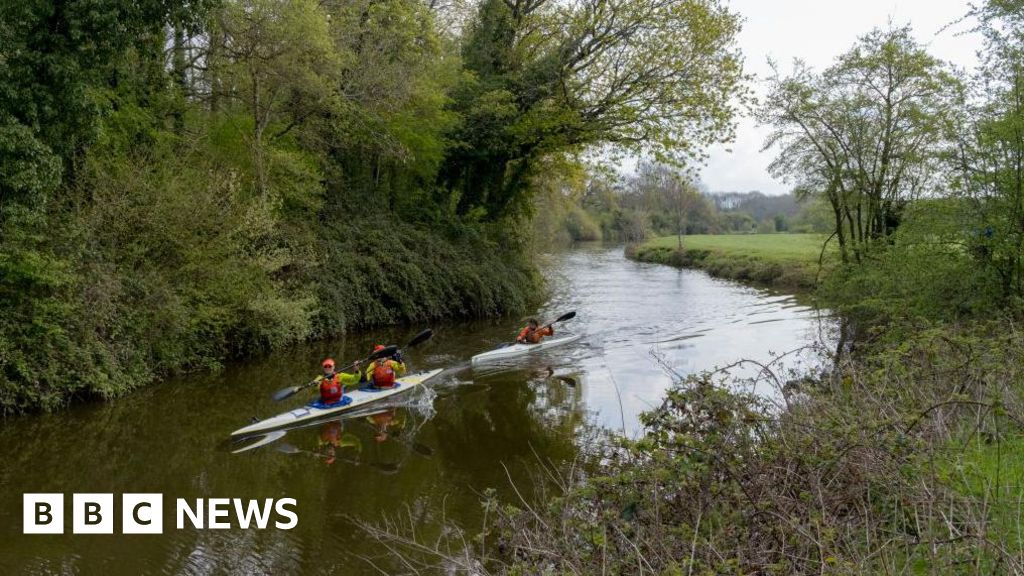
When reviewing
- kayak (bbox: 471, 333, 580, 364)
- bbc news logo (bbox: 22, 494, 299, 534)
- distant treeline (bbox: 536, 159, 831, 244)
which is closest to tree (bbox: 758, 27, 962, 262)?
kayak (bbox: 471, 333, 580, 364)

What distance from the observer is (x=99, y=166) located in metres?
12.9

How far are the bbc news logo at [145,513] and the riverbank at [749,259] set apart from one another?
2064 cm

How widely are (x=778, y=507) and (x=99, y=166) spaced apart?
13.0 meters

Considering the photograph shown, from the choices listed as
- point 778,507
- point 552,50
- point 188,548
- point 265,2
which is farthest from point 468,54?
point 778,507

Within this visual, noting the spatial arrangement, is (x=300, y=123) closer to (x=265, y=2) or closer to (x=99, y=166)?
(x=265, y=2)

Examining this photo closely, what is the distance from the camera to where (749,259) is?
3762 cm

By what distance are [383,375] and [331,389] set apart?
49.9 inches

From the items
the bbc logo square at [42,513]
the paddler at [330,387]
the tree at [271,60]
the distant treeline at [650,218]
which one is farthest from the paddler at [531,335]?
the distant treeline at [650,218]

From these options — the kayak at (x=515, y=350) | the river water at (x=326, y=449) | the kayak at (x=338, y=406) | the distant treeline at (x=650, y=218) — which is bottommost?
the river water at (x=326, y=449)

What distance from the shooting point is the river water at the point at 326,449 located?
22.6ft

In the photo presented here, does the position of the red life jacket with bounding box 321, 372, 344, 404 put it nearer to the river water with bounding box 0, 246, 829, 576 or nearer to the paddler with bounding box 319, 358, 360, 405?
the paddler with bounding box 319, 358, 360, 405

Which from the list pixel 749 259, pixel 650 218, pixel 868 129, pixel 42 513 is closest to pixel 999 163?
pixel 868 129

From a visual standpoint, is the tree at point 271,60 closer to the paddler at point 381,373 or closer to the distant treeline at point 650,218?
the paddler at point 381,373

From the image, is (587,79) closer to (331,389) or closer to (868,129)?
(868,129)
